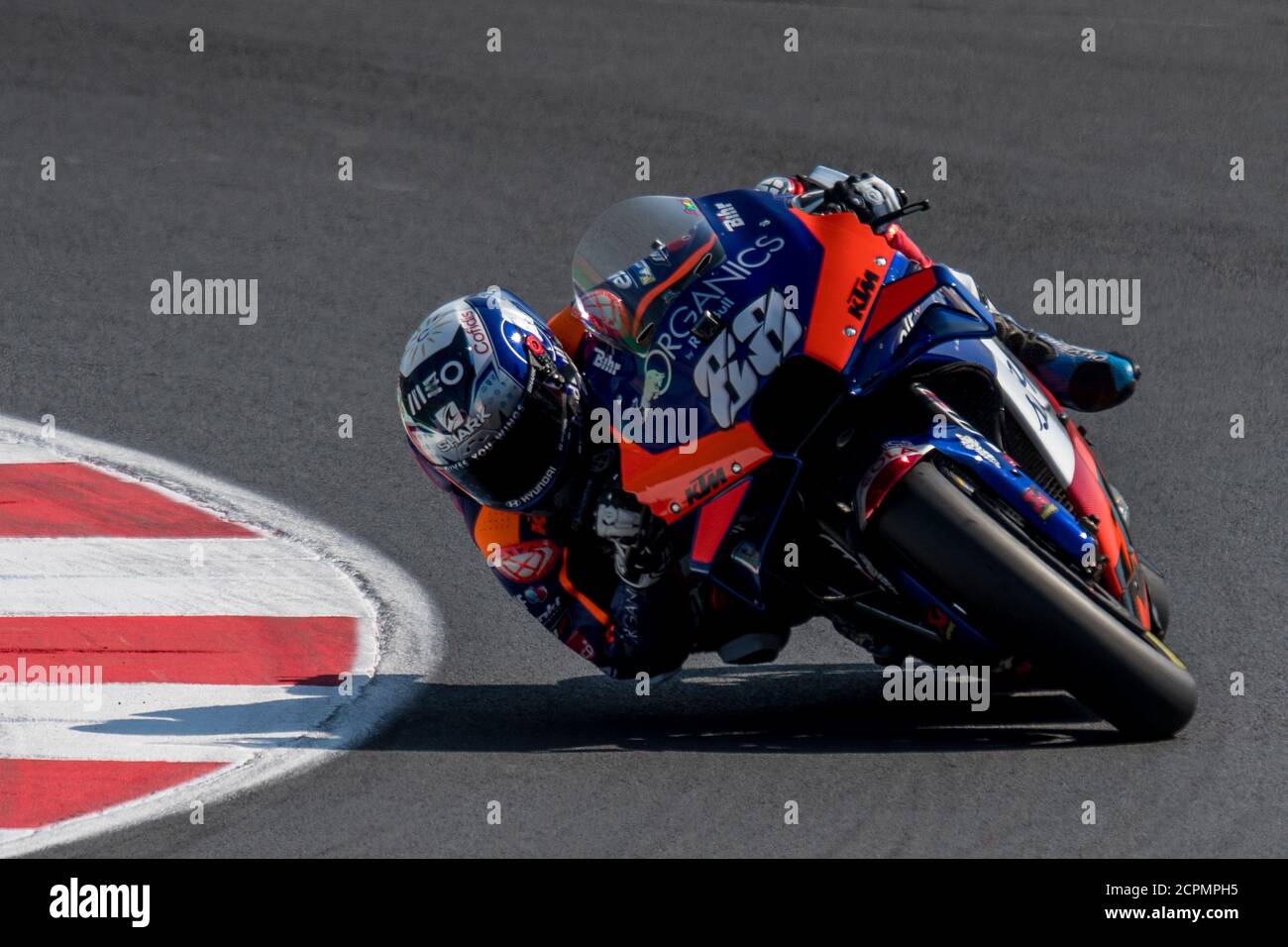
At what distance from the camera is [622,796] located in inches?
212

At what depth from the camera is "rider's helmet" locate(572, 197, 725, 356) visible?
18.4 feet

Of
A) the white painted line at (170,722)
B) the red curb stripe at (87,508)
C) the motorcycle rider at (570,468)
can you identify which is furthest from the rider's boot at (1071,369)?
the red curb stripe at (87,508)

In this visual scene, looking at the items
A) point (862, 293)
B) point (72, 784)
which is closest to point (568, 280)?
point (862, 293)

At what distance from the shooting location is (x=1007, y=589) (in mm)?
5000

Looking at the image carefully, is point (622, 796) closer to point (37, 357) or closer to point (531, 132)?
point (37, 357)

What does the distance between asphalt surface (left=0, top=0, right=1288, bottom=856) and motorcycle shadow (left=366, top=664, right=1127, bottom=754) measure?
2 cm

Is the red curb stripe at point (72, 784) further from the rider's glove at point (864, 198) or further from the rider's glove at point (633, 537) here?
the rider's glove at point (864, 198)

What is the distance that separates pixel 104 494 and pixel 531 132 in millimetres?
4659

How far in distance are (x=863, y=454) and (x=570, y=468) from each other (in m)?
1.07

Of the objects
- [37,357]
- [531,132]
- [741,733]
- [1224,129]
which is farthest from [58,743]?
[1224,129]

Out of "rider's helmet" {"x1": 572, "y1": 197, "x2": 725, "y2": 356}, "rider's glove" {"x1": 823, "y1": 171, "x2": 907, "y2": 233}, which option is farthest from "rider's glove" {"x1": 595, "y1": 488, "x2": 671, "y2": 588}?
"rider's glove" {"x1": 823, "y1": 171, "x2": 907, "y2": 233}

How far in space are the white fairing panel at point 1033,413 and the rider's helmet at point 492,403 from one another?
126 centimetres

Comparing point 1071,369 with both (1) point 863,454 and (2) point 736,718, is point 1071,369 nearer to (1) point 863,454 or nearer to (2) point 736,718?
(1) point 863,454

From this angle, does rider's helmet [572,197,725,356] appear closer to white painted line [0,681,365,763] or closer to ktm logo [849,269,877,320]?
ktm logo [849,269,877,320]
